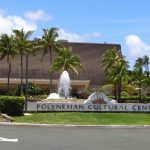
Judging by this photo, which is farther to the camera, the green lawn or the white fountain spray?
the white fountain spray

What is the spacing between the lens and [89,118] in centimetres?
3550

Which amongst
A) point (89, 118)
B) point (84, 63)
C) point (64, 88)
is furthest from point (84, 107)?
point (84, 63)

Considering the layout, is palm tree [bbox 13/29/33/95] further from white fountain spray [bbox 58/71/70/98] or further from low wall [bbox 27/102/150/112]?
low wall [bbox 27/102/150/112]

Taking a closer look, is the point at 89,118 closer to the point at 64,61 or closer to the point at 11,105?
the point at 11,105

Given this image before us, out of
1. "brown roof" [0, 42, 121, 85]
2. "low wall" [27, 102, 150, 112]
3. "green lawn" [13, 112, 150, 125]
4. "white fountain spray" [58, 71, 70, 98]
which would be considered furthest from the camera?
"brown roof" [0, 42, 121, 85]

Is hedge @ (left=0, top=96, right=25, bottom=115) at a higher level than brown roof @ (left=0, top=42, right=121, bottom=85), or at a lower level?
lower

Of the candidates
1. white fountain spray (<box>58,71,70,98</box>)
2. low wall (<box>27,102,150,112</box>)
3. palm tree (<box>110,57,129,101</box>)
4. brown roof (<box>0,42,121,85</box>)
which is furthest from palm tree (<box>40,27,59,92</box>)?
low wall (<box>27,102,150,112</box>)

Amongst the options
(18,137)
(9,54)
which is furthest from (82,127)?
(9,54)

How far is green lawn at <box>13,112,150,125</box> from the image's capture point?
33.0m

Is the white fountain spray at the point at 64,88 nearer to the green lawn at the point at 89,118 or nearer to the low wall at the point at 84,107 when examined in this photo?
the low wall at the point at 84,107

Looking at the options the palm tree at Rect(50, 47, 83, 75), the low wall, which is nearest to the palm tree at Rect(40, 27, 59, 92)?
the palm tree at Rect(50, 47, 83, 75)

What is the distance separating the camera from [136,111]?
41.6 m

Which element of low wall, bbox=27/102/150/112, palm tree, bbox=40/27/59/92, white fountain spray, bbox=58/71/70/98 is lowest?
low wall, bbox=27/102/150/112

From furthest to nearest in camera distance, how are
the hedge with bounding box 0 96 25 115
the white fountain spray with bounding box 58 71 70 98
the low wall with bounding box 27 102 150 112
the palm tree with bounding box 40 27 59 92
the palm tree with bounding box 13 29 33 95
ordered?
the palm tree with bounding box 40 27 59 92
the palm tree with bounding box 13 29 33 95
the white fountain spray with bounding box 58 71 70 98
the low wall with bounding box 27 102 150 112
the hedge with bounding box 0 96 25 115
